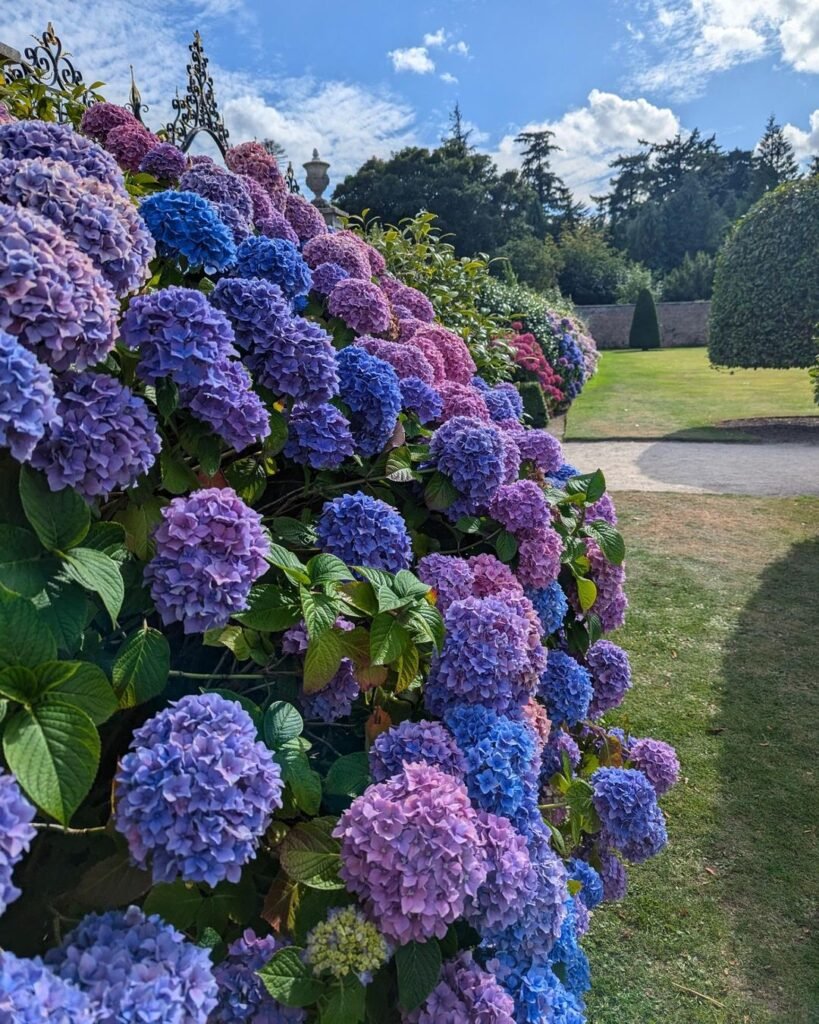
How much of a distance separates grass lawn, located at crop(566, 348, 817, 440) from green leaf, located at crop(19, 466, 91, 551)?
10.7 m

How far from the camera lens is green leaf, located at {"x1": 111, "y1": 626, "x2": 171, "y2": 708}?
1.02 m

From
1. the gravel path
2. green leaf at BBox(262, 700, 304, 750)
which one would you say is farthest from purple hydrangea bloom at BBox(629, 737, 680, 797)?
the gravel path

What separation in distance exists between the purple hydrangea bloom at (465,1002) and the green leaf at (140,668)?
58 cm

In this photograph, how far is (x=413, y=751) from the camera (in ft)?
3.94

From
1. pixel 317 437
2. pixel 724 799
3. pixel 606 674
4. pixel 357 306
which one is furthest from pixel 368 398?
pixel 724 799

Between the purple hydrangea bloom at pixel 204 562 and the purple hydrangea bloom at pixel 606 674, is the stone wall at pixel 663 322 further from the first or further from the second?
the purple hydrangea bloom at pixel 204 562

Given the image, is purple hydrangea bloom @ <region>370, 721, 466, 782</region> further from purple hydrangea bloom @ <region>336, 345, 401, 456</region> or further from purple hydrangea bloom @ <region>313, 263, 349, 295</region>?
purple hydrangea bloom @ <region>313, 263, 349, 295</region>

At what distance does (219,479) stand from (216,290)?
1.19ft

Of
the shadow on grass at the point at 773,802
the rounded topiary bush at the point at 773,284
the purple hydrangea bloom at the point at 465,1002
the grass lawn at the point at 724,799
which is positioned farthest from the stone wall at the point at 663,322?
the purple hydrangea bloom at the point at 465,1002

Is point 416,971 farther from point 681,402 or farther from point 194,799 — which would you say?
point 681,402

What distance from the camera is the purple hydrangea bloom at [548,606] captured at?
76.7 inches

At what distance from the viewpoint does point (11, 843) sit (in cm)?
69

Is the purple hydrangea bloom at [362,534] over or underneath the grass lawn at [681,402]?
over

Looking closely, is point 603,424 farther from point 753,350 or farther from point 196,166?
point 196,166
